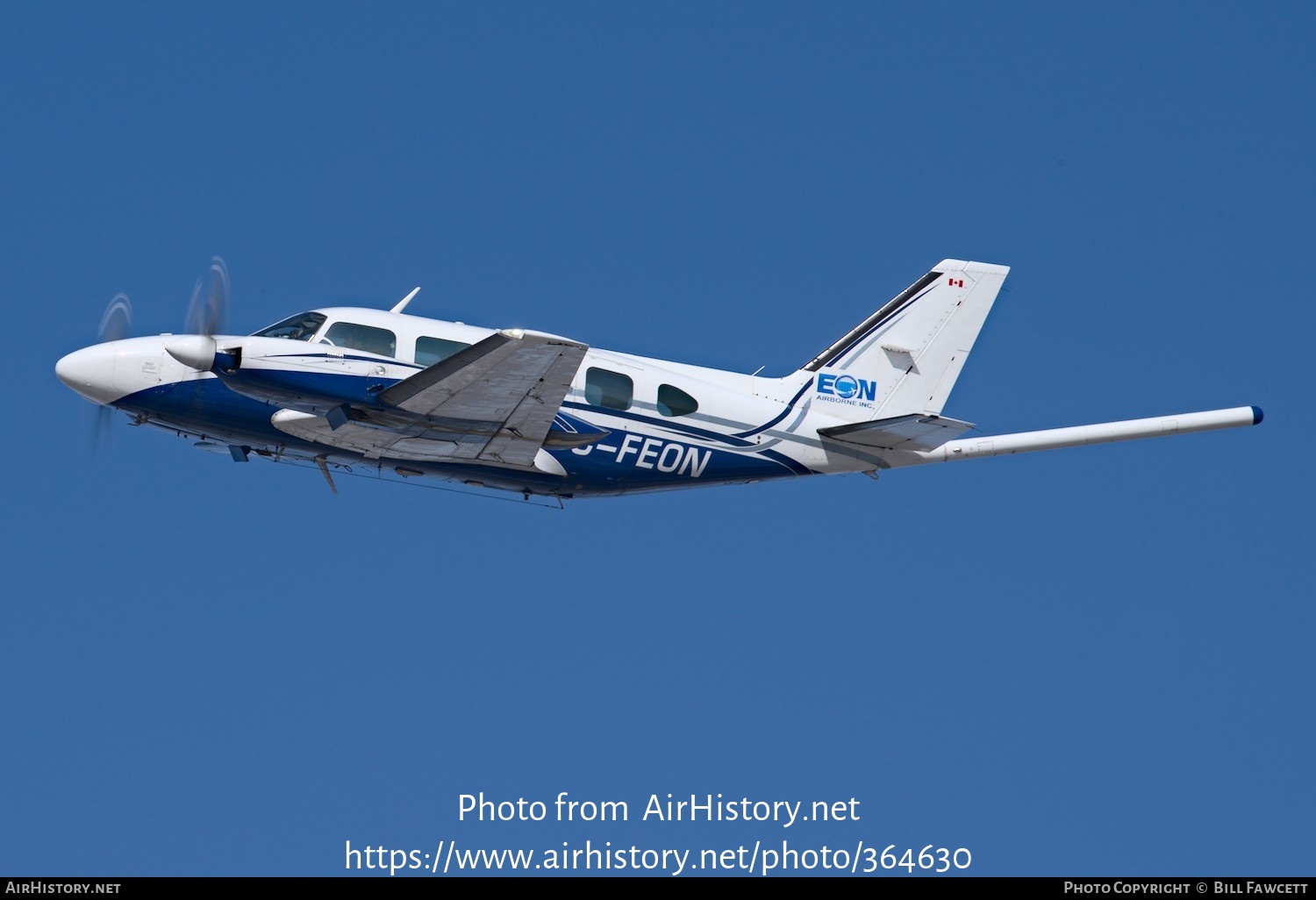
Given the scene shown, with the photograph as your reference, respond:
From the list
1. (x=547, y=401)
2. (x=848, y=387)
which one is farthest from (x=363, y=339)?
(x=848, y=387)

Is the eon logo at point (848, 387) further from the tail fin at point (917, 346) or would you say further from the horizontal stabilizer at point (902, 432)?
the horizontal stabilizer at point (902, 432)

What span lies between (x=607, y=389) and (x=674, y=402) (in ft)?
3.81

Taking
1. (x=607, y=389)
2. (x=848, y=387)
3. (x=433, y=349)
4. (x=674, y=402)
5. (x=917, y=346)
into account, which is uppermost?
(x=917, y=346)

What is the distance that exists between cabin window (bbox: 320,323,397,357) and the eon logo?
7.62 metres

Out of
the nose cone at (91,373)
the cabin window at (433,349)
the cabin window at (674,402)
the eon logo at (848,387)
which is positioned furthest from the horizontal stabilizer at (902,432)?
the nose cone at (91,373)

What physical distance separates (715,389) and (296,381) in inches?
277

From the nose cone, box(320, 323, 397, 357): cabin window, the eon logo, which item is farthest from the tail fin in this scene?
the nose cone

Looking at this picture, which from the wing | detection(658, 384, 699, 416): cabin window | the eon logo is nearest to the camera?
the wing

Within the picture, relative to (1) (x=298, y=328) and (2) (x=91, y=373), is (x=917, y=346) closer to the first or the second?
(1) (x=298, y=328)

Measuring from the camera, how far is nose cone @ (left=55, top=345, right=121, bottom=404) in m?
24.8

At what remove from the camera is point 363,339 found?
24.2m

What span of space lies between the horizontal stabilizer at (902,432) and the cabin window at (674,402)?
2.42m

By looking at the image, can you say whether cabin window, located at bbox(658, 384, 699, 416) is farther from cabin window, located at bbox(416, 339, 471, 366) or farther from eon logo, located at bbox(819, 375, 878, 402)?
cabin window, located at bbox(416, 339, 471, 366)
